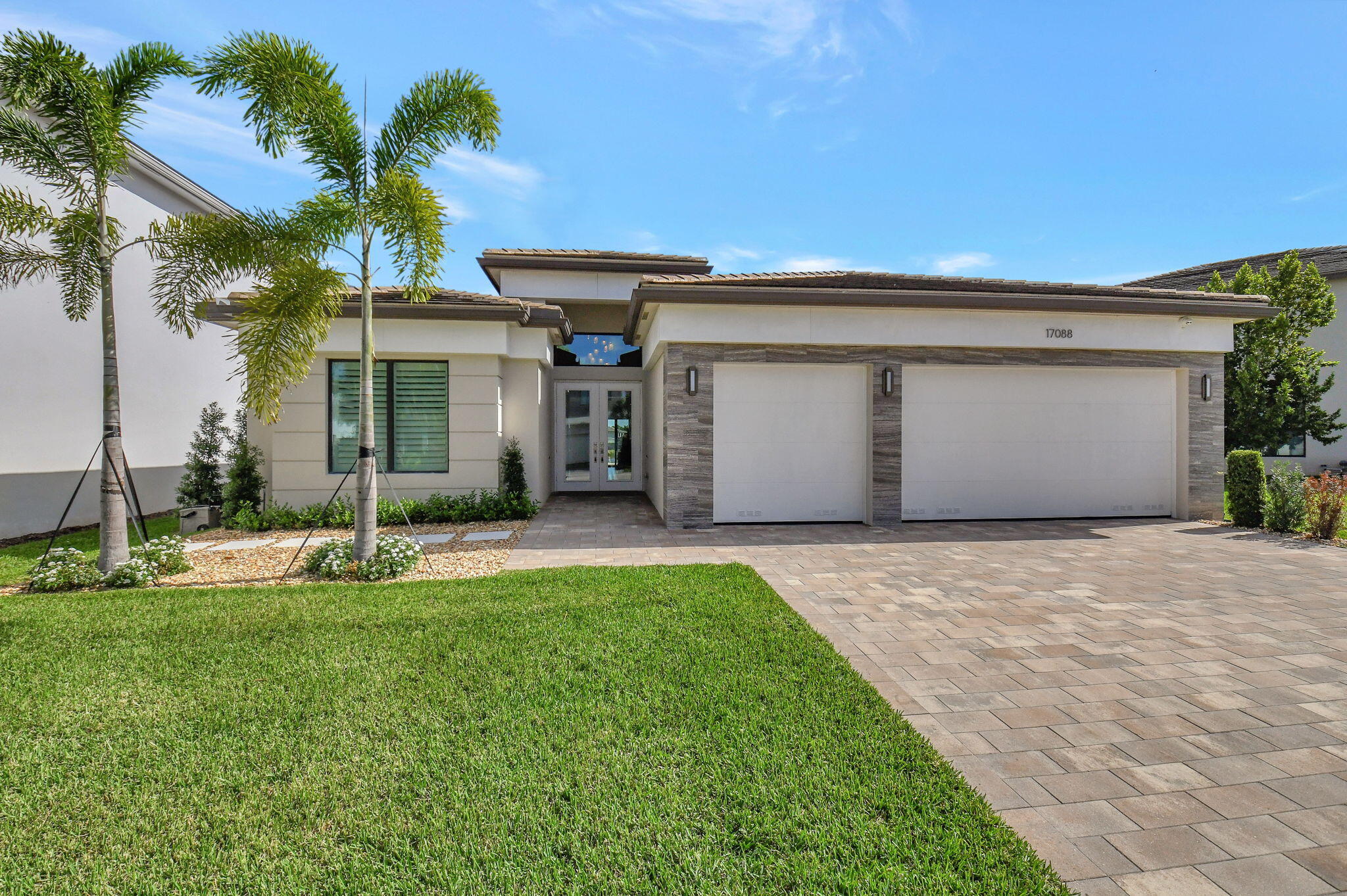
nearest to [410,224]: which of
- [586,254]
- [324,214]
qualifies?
Result: [324,214]

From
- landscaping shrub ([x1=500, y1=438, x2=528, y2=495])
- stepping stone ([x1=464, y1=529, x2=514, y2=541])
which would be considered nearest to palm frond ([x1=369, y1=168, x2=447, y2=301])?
stepping stone ([x1=464, y1=529, x2=514, y2=541])

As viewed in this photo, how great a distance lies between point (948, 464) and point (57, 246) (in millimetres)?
13526

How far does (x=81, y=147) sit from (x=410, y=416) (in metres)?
5.69

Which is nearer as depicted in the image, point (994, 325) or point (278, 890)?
point (278, 890)

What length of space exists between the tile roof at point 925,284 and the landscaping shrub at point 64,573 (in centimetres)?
806

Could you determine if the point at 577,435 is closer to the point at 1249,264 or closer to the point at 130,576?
the point at 130,576

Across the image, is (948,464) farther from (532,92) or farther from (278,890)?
(278,890)

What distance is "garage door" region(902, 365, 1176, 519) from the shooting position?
10719 millimetres

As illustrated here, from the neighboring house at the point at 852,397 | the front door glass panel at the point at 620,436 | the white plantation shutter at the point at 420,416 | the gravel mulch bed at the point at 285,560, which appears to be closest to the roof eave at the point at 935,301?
the neighboring house at the point at 852,397

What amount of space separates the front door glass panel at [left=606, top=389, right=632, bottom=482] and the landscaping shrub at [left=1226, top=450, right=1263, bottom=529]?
39.5 feet

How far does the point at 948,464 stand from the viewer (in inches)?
425

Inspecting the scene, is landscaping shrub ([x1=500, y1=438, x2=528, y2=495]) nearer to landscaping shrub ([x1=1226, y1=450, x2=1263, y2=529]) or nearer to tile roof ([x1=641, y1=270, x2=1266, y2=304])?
tile roof ([x1=641, y1=270, x2=1266, y2=304])

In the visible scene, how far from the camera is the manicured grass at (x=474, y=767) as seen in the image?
7.38 feet

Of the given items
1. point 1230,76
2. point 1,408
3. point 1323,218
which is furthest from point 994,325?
point 1323,218
